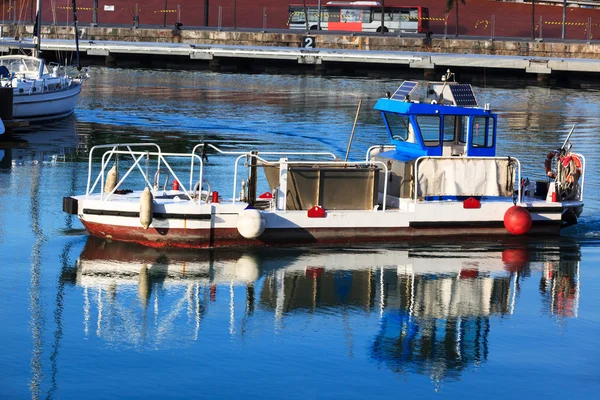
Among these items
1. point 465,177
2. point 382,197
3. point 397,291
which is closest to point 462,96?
point 465,177

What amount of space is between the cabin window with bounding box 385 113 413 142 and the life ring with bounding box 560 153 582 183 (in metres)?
3.16

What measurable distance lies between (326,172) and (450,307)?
359cm

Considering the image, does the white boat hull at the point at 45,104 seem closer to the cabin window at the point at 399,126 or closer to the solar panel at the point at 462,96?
the cabin window at the point at 399,126

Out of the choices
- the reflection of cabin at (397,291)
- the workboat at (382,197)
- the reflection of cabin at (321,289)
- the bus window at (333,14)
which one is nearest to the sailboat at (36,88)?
the workboat at (382,197)

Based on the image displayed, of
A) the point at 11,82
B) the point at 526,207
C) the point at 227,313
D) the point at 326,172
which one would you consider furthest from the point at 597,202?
the point at 11,82

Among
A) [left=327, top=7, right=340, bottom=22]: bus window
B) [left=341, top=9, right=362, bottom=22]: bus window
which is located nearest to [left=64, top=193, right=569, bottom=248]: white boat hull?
[left=341, top=9, right=362, bottom=22]: bus window

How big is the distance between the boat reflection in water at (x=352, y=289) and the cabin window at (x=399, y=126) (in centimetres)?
234

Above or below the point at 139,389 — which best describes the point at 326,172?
above

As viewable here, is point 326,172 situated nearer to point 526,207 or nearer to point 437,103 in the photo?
point 437,103

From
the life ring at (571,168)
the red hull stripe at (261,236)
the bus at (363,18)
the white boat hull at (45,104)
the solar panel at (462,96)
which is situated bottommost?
the red hull stripe at (261,236)

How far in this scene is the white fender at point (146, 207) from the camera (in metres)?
16.5

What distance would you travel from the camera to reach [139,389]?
11.7 m

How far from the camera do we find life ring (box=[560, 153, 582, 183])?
1978 centimetres

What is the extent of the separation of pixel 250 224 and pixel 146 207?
1.72 meters
